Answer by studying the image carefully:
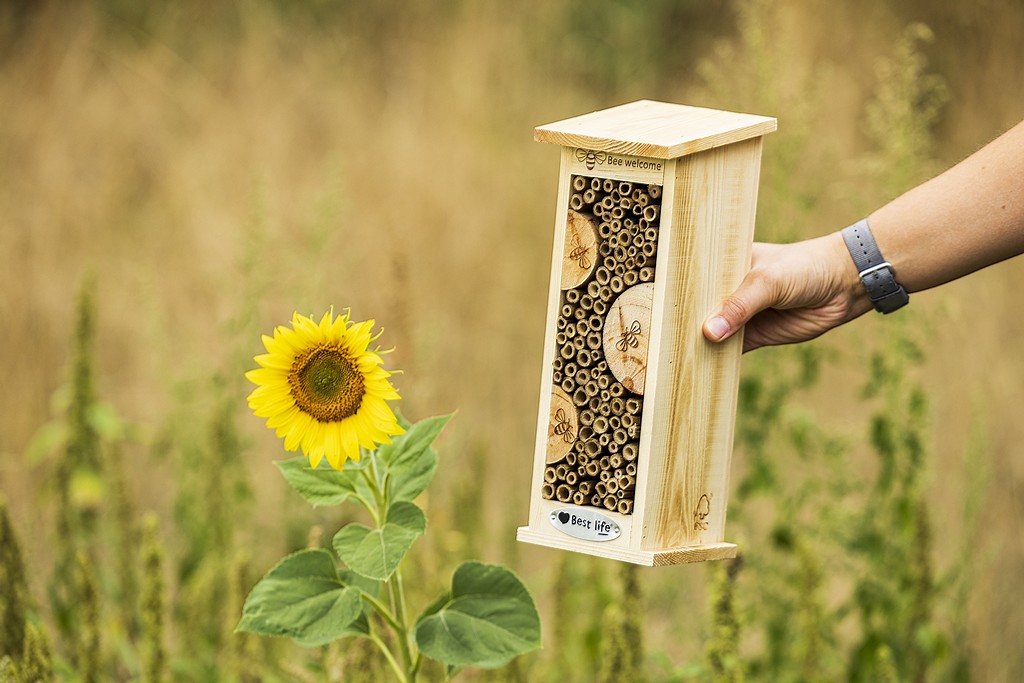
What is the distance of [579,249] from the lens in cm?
235

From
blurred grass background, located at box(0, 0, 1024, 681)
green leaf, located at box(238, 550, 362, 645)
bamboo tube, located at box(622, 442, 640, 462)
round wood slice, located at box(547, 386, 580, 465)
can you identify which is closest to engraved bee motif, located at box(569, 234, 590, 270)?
round wood slice, located at box(547, 386, 580, 465)

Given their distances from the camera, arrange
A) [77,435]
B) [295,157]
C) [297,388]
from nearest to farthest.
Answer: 1. [297,388]
2. [77,435]
3. [295,157]

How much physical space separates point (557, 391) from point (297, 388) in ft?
1.80

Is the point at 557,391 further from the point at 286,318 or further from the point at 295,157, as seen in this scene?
the point at 295,157

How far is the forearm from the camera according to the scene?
242 centimetres

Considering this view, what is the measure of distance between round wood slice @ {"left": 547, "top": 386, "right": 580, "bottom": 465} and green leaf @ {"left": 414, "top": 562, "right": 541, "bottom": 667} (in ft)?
1.11

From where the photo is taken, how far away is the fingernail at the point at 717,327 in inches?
91.7

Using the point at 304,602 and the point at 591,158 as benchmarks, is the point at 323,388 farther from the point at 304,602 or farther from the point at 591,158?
the point at 591,158

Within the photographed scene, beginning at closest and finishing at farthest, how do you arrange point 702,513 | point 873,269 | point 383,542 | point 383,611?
point 383,542, point 383,611, point 702,513, point 873,269

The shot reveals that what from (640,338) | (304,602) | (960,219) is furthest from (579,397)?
(960,219)

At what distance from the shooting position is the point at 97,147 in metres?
7.55

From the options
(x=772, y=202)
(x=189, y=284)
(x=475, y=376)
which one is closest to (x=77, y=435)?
(x=772, y=202)

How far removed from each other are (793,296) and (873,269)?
0.57ft

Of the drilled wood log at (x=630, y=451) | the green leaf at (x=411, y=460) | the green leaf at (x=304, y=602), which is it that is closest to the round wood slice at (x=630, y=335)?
the drilled wood log at (x=630, y=451)
